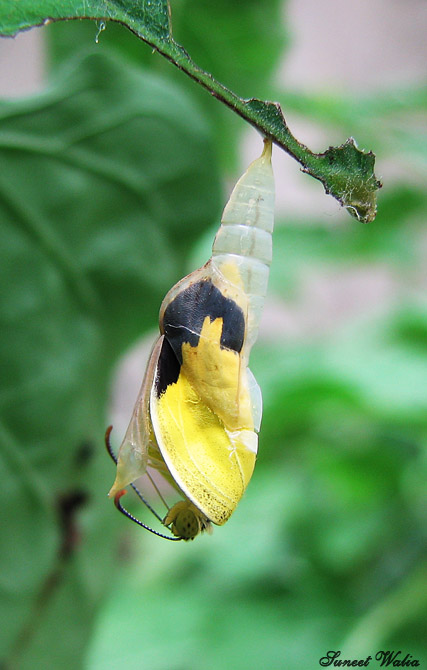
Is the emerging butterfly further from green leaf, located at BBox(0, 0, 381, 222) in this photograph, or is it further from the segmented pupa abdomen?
green leaf, located at BBox(0, 0, 381, 222)

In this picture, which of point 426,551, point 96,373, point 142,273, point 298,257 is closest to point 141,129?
point 142,273

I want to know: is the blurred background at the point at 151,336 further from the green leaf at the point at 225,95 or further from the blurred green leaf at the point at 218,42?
the green leaf at the point at 225,95

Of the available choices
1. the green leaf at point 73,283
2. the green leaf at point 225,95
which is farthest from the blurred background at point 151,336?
the green leaf at point 225,95

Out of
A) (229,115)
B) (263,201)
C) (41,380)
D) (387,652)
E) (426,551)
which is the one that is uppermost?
(229,115)

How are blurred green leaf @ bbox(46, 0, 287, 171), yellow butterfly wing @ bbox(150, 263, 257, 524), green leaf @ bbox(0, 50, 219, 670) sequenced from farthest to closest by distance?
blurred green leaf @ bbox(46, 0, 287, 171) → green leaf @ bbox(0, 50, 219, 670) → yellow butterfly wing @ bbox(150, 263, 257, 524)

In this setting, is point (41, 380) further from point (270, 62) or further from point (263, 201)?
point (270, 62)

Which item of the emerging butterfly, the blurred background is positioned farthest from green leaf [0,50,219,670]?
the emerging butterfly
